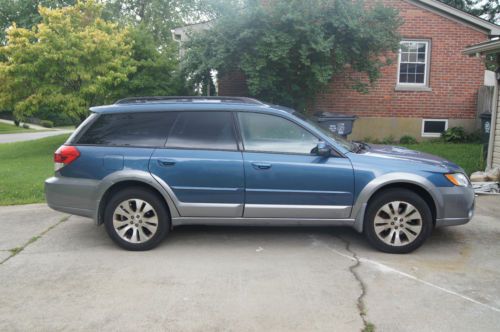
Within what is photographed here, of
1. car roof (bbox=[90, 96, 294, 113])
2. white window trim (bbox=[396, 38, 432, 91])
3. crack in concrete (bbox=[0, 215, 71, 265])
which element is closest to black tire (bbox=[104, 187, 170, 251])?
car roof (bbox=[90, 96, 294, 113])

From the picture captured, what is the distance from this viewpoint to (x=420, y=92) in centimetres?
1389

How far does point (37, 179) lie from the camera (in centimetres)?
913

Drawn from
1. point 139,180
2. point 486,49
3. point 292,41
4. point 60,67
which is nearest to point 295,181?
point 139,180

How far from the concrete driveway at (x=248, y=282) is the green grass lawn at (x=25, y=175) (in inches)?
79.5

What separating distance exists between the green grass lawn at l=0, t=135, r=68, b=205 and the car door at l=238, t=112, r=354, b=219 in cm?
443

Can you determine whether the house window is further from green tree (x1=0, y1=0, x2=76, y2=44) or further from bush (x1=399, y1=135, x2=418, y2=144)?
green tree (x1=0, y1=0, x2=76, y2=44)

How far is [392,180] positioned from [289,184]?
110 cm

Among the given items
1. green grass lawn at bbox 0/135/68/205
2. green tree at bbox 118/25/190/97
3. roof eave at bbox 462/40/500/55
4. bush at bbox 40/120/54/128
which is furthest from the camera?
bush at bbox 40/120/54/128

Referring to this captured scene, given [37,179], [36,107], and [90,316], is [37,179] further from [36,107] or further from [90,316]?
[90,316]

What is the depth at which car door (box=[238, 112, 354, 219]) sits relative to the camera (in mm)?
4852

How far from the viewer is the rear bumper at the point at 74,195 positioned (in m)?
5.00

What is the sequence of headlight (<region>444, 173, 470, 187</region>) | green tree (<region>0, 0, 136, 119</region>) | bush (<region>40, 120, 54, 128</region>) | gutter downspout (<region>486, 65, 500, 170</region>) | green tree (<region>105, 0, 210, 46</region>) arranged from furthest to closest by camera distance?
bush (<region>40, 120, 54, 128</region>) → green tree (<region>105, 0, 210, 46</region>) → green tree (<region>0, 0, 136, 119</region>) → gutter downspout (<region>486, 65, 500, 170</region>) → headlight (<region>444, 173, 470, 187</region>)

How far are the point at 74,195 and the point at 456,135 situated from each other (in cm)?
1199

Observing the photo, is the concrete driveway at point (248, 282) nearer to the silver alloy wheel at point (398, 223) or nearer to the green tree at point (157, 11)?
the silver alloy wheel at point (398, 223)
